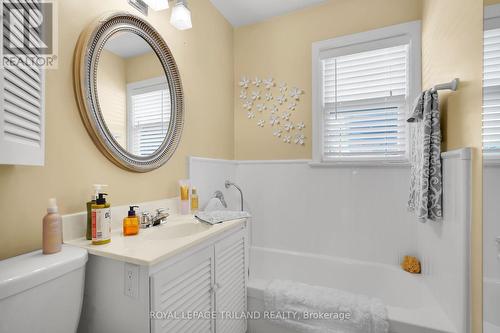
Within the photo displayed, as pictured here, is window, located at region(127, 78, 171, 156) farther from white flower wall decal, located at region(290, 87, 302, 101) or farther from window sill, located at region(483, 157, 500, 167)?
window sill, located at region(483, 157, 500, 167)

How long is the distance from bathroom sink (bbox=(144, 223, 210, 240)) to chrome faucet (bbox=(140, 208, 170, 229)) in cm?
6

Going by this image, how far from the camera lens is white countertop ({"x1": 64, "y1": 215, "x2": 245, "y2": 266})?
84cm

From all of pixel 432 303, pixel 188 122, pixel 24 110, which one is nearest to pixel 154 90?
pixel 188 122

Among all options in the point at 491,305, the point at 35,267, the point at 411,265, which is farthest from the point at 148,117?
the point at 411,265

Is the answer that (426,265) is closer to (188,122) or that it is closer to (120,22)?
(188,122)

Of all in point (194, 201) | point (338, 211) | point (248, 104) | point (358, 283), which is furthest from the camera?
point (248, 104)

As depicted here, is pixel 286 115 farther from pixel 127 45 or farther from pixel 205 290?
pixel 205 290

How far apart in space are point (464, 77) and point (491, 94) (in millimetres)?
398

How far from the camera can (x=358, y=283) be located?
6.30 feet

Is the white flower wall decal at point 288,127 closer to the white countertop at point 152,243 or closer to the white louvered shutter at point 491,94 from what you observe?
the white countertop at point 152,243

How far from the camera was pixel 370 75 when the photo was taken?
1.99 meters

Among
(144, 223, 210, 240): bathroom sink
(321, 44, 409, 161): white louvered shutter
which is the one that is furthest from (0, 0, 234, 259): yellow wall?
(321, 44, 409, 161): white louvered shutter

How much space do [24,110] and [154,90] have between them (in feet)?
2.62

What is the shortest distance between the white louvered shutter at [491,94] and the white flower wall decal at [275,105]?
1.36 metres
